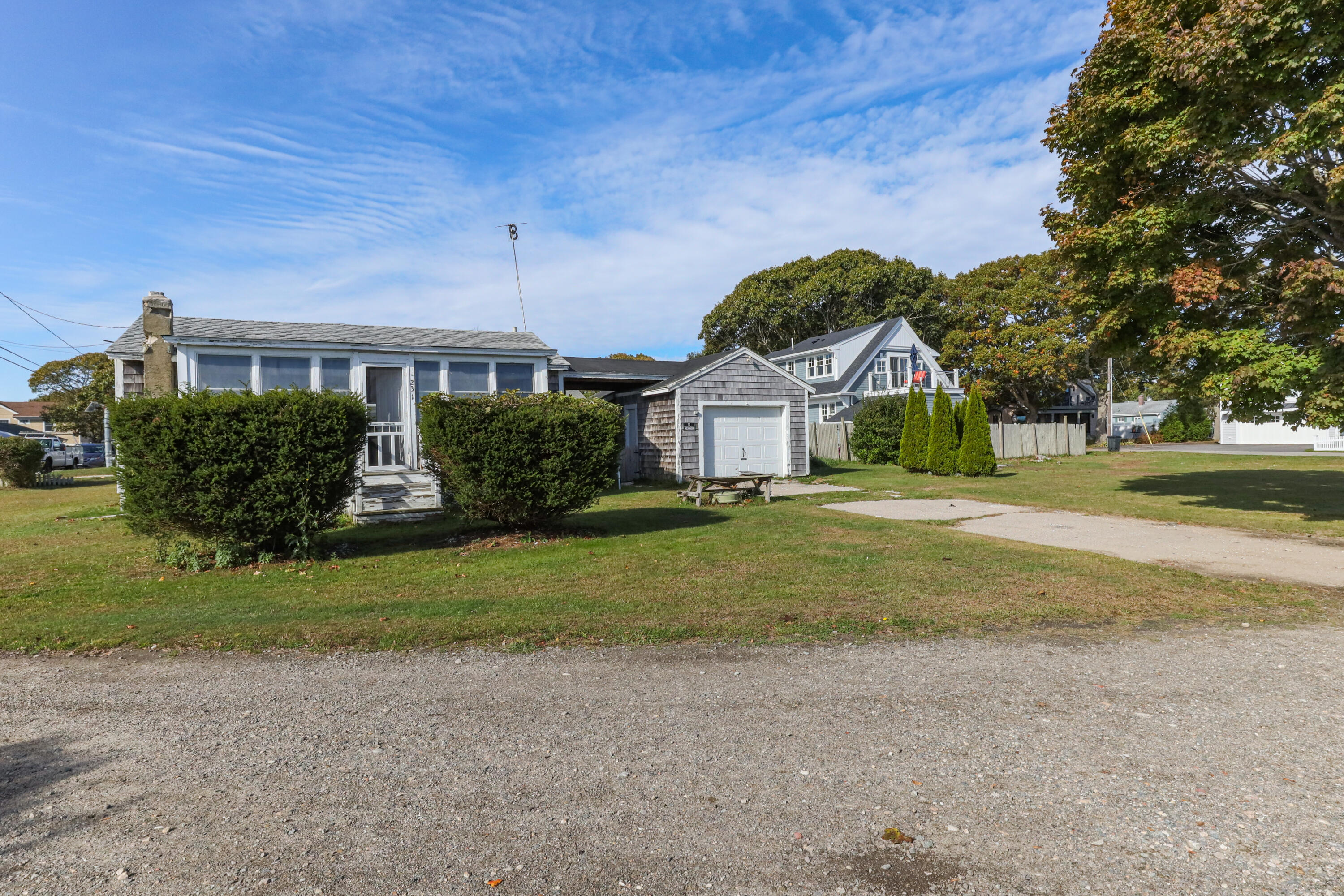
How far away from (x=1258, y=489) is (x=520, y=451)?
16945 mm

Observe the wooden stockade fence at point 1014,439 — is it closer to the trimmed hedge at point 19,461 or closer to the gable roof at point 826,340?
the gable roof at point 826,340

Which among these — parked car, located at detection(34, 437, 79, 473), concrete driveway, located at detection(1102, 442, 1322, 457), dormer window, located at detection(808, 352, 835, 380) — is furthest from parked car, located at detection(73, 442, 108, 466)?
concrete driveway, located at detection(1102, 442, 1322, 457)

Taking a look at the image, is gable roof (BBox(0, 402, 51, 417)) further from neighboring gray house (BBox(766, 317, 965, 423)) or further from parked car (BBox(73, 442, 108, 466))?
neighboring gray house (BBox(766, 317, 965, 423))

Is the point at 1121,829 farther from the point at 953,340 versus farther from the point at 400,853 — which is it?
the point at 953,340

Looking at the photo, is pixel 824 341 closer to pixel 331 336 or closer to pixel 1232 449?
pixel 1232 449

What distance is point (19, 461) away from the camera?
73.4 feet

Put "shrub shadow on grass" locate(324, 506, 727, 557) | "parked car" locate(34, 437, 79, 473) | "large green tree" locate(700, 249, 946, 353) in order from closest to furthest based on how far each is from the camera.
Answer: "shrub shadow on grass" locate(324, 506, 727, 557) → "parked car" locate(34, 437, 79, 473) → "large green tree" locate(700, 249, 946, 353)

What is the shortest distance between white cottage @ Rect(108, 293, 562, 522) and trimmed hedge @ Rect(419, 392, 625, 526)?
13.2ft

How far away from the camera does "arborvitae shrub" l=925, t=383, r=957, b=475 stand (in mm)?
21938

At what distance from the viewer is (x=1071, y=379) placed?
4434 centimetres

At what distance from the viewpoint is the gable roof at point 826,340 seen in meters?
37.8

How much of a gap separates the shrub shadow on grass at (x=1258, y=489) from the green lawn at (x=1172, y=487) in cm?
3

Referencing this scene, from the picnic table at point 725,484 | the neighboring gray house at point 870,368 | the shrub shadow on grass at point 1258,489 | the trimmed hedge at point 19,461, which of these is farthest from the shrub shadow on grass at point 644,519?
the neighboring gray house at point 870,368

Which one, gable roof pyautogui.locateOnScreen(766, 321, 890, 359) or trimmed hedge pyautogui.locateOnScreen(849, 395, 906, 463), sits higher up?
gable roof pyautogui.locateOnScreen(766, 321, 890, 359)
